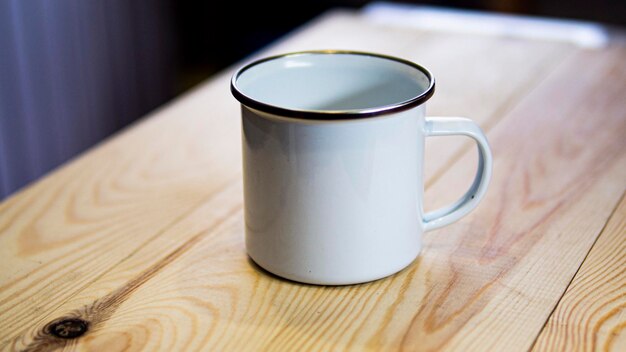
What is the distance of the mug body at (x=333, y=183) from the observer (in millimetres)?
551

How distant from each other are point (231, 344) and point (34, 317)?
0.48ft

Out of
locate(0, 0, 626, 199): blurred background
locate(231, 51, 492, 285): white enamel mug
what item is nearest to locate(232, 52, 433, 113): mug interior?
locate(231, 51, 492, 285): white enamel mug

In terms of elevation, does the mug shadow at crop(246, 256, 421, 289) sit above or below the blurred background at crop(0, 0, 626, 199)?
above

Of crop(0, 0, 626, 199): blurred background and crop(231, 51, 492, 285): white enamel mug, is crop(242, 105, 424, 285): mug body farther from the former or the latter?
crop(0, 0, 626, 199): blurred background

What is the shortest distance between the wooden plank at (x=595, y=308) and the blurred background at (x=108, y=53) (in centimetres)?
127

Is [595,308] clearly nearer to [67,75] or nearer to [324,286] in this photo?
[324,286]

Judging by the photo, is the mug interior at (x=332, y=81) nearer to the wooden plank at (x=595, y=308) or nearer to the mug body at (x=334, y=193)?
the mug body at (x=334, y=193)

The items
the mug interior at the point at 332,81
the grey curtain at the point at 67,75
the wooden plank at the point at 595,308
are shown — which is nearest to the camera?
the wooden plank at the point at 595,308

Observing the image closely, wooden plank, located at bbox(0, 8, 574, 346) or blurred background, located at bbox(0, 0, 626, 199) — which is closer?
wooden plank, located at bbox(0, 8, 574, 346)

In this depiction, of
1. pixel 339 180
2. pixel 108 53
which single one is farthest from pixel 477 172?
pixel 108 53

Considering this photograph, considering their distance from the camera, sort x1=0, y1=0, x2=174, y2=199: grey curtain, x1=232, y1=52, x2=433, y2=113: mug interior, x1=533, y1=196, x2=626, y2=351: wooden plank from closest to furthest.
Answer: x1=533, y1=196, x2=626, y2=351: wooden plank
x1=232, y1=52, x2=433, y2=113: mug interior
x1=0, y1=0, x2=174, y2=199: grey curtain

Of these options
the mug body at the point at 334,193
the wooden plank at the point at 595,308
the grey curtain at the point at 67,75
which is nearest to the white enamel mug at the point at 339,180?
the mug body at the point at 334,193

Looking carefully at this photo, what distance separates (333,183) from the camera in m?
0.56

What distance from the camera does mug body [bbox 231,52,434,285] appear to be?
551 mm
